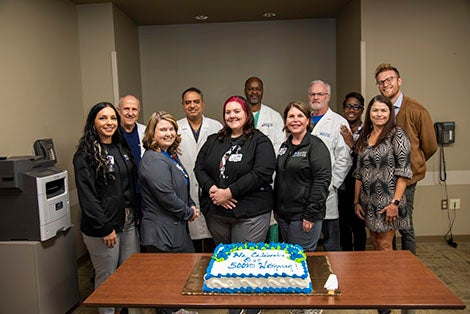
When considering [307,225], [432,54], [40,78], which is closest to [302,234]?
[307,225]

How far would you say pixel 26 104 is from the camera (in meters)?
3.20

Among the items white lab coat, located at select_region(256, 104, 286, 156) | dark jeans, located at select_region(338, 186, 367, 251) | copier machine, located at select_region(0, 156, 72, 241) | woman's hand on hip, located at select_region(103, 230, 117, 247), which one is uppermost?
white lab coat, located at select_region(256, 104, 286, 156)

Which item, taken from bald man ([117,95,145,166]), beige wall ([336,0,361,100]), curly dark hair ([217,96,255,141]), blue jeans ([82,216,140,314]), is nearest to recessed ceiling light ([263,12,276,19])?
beige wall ([336,0,361,100])

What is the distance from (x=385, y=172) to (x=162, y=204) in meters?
1.41

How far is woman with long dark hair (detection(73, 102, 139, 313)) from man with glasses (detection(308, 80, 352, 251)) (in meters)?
1.52

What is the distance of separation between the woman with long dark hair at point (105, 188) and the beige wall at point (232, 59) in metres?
2.96

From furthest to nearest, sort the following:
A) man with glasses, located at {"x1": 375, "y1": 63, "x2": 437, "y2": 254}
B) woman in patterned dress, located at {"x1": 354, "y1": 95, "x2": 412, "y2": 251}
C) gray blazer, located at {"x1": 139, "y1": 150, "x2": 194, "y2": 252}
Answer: man with glasses, located at {"x1": 375, "y1": 63, "x2": 437, "y2": 254} < woman in patterned dress, located at {"x1": 354, "y1": 95, "x2": 412, "y2": 251} < gray blazer, located at {"x1": 139, "y1": 150, "x2": 194, "y2": 252}

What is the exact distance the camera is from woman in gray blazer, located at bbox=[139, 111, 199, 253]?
7.71 ft

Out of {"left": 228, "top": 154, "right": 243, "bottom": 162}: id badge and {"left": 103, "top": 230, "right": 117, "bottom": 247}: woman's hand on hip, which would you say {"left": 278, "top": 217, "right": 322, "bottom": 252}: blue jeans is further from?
{"left": 103, "top": 230, "right": 117, "bottom": 247}: woman's hand on hip

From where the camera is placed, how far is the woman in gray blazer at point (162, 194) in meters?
2.35

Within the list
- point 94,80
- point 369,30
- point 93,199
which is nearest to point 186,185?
point 93,199

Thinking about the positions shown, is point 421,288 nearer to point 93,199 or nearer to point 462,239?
point 93,199

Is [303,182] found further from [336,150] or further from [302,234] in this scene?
[336,150]

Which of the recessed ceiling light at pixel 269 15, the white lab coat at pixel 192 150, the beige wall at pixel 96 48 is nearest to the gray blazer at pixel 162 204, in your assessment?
the white lab coat at pixel 192 150
